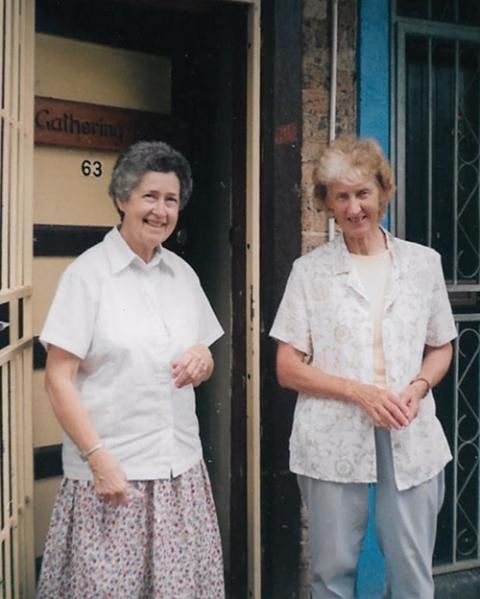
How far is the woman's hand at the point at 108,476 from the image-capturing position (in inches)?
91.4

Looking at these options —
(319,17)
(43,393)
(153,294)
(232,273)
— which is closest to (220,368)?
(232,273)

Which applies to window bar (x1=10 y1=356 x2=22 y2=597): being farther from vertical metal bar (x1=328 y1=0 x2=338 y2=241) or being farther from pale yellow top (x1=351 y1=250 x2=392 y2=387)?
vertical metal bar (x1=328 y1=0 x2=338 y2=241)

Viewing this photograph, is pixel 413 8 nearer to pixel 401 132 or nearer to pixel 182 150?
pixel 401 132

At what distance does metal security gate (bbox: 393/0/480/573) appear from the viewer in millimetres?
3562

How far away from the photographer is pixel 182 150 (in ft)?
12.1

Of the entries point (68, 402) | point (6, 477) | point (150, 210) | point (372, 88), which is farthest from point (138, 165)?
point (372, 88)

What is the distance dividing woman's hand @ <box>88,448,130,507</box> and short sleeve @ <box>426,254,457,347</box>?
4.03 feet

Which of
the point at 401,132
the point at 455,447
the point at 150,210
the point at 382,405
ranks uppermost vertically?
the point at 401,132

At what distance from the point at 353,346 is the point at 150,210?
81cm

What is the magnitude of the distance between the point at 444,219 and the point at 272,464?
1425 mm

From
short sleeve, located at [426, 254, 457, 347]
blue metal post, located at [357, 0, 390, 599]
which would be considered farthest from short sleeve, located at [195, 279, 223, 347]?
blue metal post, located at [357, 0, 390, 599]

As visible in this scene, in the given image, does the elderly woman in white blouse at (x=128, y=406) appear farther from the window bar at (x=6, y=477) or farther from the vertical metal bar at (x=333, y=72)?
the vertical metal bar at (x=333, y=72)

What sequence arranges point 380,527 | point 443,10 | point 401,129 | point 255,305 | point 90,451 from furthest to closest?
1. point 443,10
2. point 401,129
3. point 255,305
4. point 380,527
5. point 90,451

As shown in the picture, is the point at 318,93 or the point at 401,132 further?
the point at 401,132
